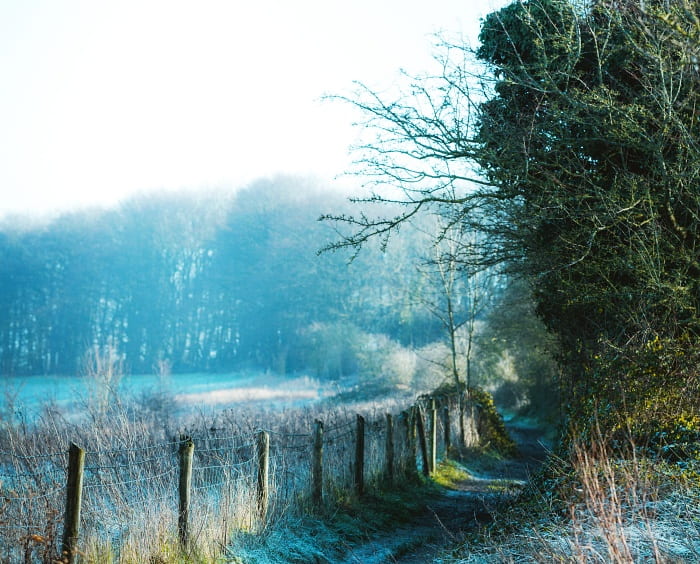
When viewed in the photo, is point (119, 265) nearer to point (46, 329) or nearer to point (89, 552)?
point (46, 329)

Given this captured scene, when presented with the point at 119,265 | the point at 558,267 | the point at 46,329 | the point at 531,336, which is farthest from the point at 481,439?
the point at 119,265

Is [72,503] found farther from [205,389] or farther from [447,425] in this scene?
[205,389]

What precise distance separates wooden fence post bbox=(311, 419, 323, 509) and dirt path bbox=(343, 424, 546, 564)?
0.87 meters

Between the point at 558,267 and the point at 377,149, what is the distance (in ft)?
10.8

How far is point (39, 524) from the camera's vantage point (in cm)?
539

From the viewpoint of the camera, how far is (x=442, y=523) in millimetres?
9680

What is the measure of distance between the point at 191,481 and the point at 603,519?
458 cm

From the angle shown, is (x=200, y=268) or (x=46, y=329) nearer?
(x=46, y=329)

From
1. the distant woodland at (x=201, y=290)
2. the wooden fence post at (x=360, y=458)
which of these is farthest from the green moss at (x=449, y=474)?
the distant woodland at (x=201, y=290)

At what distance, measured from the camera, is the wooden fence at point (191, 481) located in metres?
5.45

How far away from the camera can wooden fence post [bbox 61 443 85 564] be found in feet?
17.8

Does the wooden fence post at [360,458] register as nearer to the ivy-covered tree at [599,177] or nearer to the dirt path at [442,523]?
the dirt path at [442,523]

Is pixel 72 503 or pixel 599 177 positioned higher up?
pixel 599 177

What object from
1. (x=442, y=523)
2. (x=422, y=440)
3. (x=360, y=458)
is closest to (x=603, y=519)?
(x=442, y=523)
